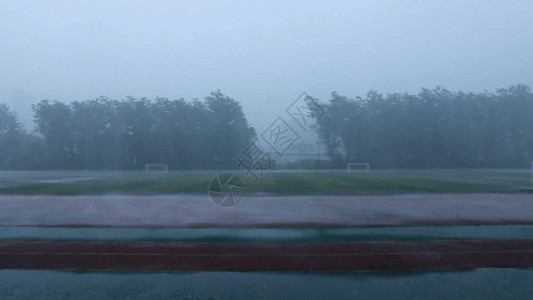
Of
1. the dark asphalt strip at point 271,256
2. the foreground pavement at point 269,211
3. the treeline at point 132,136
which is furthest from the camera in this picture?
the treeline at point 132,136

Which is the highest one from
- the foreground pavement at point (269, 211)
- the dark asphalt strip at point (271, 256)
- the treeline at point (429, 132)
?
the treeline at point (429, 132)

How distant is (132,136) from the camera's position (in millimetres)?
61000

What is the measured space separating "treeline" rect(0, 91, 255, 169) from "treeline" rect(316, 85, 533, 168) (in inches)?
448

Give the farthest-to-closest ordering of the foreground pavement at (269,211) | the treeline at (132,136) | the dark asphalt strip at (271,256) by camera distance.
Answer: the treeline at (132,136), the foreground pavement at (269,211), the dark asphalt strip at (271,256)

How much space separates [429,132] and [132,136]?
116 ft

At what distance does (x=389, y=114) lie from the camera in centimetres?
6300

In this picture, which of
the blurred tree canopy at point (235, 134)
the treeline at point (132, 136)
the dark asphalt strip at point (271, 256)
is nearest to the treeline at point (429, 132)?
the blurred tree canopy at point (235, 134)

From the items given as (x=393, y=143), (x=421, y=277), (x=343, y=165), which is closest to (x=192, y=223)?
(x=421, y=277)

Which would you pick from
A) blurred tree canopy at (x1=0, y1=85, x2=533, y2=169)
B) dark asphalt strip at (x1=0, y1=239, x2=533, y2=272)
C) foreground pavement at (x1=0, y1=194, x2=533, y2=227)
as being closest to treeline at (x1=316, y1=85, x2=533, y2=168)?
blurred tree canopy at (x1=0, y1=85, x2=533, y2=169)

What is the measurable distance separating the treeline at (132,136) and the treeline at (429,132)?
11.4 meters

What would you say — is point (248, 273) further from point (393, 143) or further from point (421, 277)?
point (393, 143)

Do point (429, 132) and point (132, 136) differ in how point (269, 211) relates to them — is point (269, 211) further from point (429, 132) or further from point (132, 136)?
point (429, 132)

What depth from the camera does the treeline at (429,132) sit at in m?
61.3

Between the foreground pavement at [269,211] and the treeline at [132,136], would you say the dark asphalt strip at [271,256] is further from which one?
the treeline at [132,136]
